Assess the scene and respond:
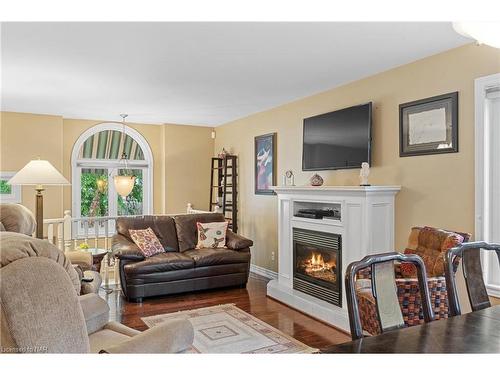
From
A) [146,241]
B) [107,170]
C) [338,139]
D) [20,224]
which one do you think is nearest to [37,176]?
[20,224]

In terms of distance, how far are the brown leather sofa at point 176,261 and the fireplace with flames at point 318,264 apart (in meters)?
1.00

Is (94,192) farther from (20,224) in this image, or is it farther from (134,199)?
(20,224)

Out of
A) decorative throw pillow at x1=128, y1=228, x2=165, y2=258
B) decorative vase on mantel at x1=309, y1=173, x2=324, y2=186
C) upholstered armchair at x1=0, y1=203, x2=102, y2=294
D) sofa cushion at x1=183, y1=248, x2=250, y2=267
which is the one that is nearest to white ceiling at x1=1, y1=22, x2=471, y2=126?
decorative vase on mantel at x1=309, y1=173, x2=324, y2=186

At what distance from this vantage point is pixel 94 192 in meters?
7.08

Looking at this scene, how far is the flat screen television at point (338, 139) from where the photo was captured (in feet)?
13.9

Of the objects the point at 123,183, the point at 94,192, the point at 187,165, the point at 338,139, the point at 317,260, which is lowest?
the point at 317,260

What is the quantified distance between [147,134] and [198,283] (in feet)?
11.2

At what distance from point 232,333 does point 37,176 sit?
7.89 feet

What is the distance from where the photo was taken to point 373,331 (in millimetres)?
3027

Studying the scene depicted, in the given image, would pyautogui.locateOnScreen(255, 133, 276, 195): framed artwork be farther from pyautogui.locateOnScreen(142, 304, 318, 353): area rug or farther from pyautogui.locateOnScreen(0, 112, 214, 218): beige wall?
pyautogui.locateOnScreen(142, 304, 318, 353): area rug

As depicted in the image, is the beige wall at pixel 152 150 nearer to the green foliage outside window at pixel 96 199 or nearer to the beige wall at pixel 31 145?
the beige wall at pixel 31 145

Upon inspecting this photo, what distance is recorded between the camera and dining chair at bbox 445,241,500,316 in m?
1.96

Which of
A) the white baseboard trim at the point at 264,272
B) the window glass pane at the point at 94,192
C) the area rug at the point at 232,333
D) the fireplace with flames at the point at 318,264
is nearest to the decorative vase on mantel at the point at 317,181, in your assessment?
the fireplace with flames at the point at 318,264

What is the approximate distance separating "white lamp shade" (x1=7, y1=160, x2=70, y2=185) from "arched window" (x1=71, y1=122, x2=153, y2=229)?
2.99 metres
